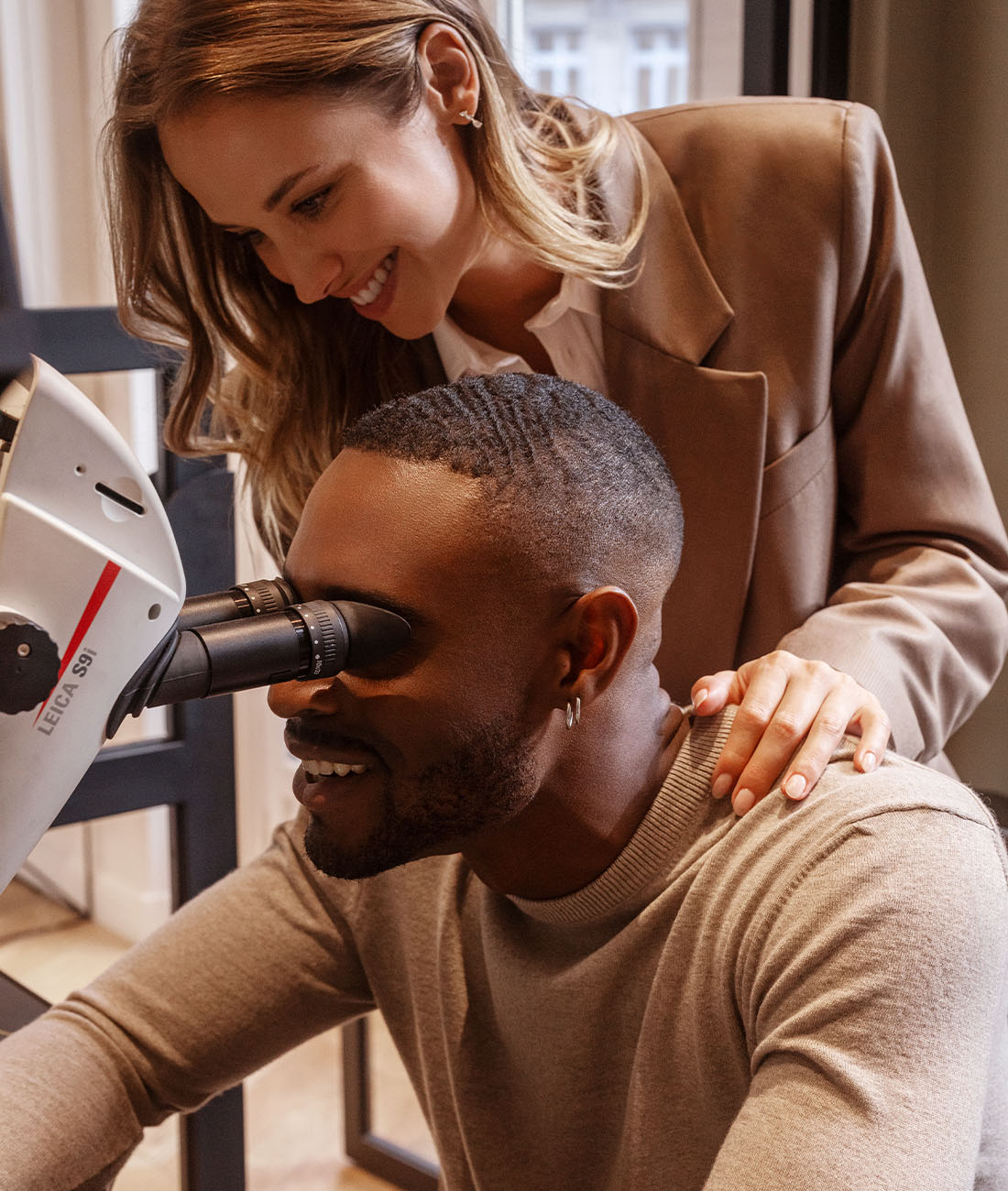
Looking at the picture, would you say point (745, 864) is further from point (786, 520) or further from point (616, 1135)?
point (786, 520)

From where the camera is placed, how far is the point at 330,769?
3.13 feet

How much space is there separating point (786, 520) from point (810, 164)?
340 mm

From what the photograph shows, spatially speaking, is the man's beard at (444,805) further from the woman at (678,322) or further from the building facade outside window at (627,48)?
the building facade outside window at (627,48)

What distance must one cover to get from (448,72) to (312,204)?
177 mm

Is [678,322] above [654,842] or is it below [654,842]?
above

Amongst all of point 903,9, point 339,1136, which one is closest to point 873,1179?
point 903,9

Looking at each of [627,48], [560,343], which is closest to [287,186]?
[560,343]

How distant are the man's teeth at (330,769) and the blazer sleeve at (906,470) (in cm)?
49

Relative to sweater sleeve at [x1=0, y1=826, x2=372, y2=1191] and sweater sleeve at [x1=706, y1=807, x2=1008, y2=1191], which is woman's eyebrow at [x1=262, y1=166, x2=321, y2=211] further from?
sweater sleeve at [x1=706, y1=807, x2=1008, y2=1191]

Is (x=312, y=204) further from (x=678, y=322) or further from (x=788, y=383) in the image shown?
(x=788, y=383)

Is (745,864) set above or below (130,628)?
below

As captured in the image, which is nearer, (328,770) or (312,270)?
(328,770)

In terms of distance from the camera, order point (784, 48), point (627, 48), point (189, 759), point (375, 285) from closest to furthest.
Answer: point (375, 285)
point (189, 759)
point (784, 48)
point (627, 48)

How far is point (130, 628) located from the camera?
686mm
